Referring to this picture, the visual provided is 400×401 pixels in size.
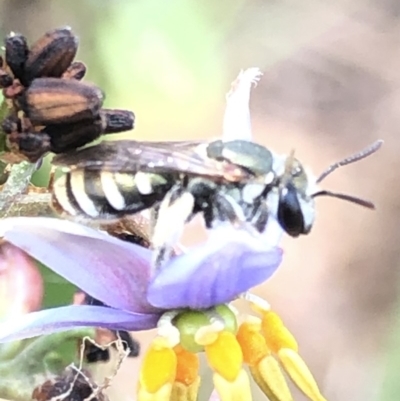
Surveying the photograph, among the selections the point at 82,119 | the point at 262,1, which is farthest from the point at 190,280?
the point at 262,1

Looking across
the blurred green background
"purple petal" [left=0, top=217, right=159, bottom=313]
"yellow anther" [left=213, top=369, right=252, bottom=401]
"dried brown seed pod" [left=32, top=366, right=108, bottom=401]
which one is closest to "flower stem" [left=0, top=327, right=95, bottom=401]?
"dried brown seed pod" [left=32, top=366, right=108, bottom=401]

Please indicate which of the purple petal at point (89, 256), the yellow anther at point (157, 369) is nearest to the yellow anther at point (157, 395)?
the yellow anther at point (157, 369)

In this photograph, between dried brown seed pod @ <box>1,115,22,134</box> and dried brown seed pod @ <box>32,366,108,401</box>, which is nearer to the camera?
dried brown seed pod @ <box>1,115,22,134</box>

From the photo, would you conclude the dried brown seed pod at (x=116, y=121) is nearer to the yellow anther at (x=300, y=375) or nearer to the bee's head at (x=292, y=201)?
the bee's head at (x=292, y=201)

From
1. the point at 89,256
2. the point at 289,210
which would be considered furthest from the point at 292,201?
the point at 89,256

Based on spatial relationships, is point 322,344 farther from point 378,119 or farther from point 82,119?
point 82,119

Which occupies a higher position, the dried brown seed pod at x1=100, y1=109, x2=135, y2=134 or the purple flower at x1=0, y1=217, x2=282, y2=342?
the dried brown seed pod at x1=100, y1=109, x2=135, y2=134

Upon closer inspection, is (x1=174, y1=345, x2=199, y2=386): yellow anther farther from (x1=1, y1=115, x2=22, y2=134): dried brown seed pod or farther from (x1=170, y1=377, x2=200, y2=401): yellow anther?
(x1=1, y1=115, x2=22, y2=134): dried brown seed pod
